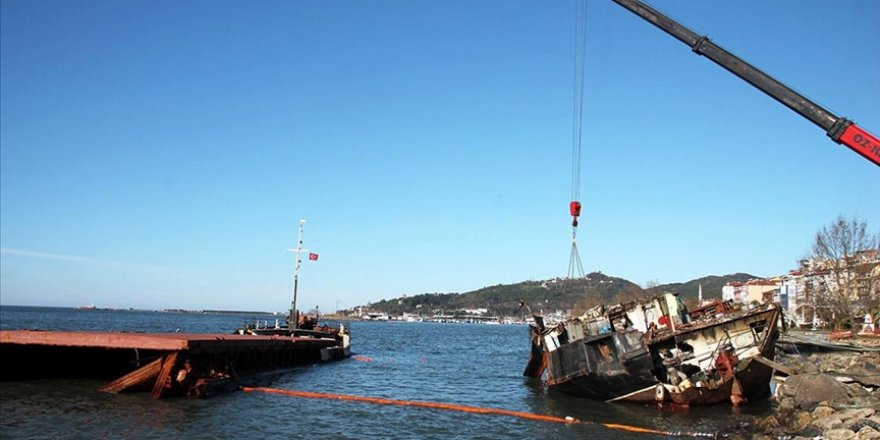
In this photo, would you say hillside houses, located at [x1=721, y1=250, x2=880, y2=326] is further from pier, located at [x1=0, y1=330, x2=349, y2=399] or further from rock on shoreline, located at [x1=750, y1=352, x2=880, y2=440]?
pier, located at [x1=0, y1=330, x2=349, y2=399]

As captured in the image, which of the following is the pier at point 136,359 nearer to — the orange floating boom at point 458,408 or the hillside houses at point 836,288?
the orange floating boom at point 458,408

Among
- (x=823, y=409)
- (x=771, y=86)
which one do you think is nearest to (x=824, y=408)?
(x=823, y=409)

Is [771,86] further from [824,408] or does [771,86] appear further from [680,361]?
[680,361]

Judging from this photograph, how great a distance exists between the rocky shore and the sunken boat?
1.42 metres

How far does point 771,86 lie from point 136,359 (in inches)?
1010

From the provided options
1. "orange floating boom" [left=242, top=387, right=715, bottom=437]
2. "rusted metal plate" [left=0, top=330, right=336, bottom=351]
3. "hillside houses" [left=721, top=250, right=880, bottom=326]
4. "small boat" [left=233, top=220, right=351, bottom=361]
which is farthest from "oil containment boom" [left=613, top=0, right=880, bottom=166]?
"hillside houses" [left=721, top=250, right=880, bottom=326]

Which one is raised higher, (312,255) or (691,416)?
(312,255)

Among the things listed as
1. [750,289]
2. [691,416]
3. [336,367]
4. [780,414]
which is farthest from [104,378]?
[750,289]

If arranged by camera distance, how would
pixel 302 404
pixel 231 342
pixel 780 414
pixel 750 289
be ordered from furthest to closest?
pixel 750 289 → pixel 231 342 → pixel 302 404 → pixel 780 414

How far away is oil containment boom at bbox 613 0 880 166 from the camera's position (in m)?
17.1

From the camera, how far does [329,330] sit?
5431 centimetres

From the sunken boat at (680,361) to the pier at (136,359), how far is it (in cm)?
1594

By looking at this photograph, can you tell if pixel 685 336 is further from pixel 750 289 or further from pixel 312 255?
pixel 750 289

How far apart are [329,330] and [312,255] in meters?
Result: 11.1
